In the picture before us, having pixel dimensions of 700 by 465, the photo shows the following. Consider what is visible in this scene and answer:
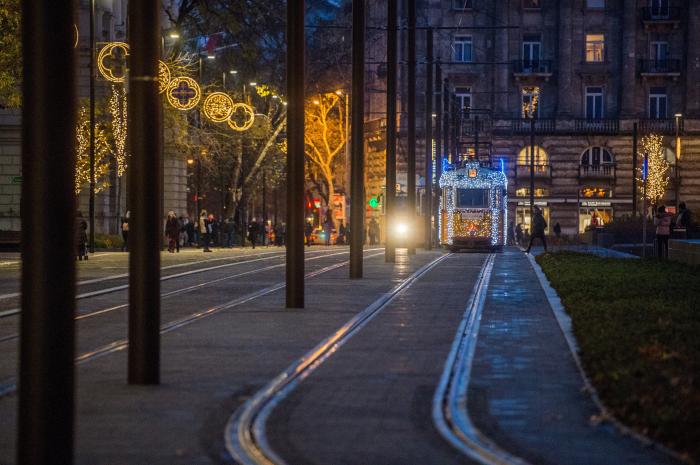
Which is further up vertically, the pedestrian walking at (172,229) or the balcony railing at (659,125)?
the balcony railing at (659,125)

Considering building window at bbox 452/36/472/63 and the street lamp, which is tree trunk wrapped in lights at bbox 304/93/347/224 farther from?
the street lamp

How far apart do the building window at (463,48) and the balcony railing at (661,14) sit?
10.5m

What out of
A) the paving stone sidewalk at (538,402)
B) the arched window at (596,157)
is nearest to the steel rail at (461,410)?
the paving stone sidewalk at (538,402)

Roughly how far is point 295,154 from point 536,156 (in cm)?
7280

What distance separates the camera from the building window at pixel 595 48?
301 feet

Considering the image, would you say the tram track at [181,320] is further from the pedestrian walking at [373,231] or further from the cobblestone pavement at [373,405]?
the pedestrian walking at [373,231]

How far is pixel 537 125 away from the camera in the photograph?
9125cm

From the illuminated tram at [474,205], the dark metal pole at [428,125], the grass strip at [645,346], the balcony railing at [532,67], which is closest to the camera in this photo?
the grass strip at [645,346]

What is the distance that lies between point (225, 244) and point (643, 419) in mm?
61415

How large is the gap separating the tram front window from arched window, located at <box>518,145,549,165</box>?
36330 millimetres

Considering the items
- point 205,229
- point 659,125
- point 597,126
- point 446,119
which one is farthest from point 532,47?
point 205,229

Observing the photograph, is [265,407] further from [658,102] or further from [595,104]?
[658,102]

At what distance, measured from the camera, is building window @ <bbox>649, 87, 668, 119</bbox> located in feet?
300

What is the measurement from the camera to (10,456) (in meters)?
8.24
